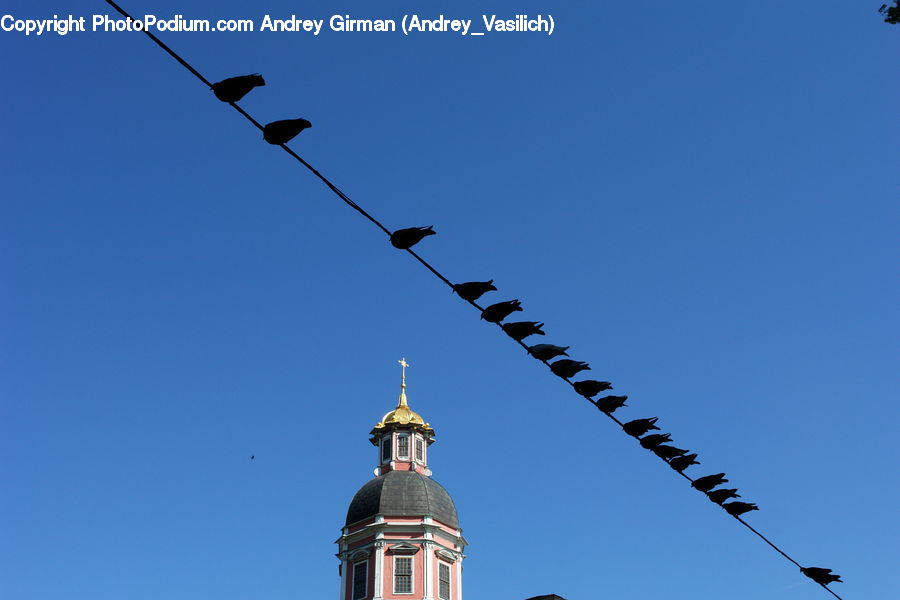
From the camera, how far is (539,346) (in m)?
12.8

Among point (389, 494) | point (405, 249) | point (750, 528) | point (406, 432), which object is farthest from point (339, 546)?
point (405, 249)

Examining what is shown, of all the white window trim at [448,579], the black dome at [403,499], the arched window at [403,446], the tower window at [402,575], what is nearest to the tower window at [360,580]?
the tower window at [402,575]

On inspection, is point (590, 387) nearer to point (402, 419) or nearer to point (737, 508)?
point (737, 508)

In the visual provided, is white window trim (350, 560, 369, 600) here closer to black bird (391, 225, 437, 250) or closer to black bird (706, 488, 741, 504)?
black bird (706, 488, 741, 504)

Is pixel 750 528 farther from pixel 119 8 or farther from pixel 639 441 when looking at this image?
pixel 119 8

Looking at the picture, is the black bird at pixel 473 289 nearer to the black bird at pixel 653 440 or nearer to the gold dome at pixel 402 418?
the black bird at pixel 653 440

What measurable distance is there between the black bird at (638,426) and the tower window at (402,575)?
32315 millimetres

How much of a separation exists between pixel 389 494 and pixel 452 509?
325cm

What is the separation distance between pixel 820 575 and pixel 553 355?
7261 millimetres

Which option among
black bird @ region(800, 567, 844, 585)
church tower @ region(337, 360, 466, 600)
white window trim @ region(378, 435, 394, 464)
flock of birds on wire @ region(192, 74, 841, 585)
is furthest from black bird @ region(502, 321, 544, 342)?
white window trim @ region(378, 435, 394, 464)

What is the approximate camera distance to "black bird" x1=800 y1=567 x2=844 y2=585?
54.1 feet

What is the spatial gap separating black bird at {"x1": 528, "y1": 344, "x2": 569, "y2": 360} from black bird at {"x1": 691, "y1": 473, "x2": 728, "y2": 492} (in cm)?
371

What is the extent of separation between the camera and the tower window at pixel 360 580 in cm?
4509

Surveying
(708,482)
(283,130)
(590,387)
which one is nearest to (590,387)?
(590,387)
